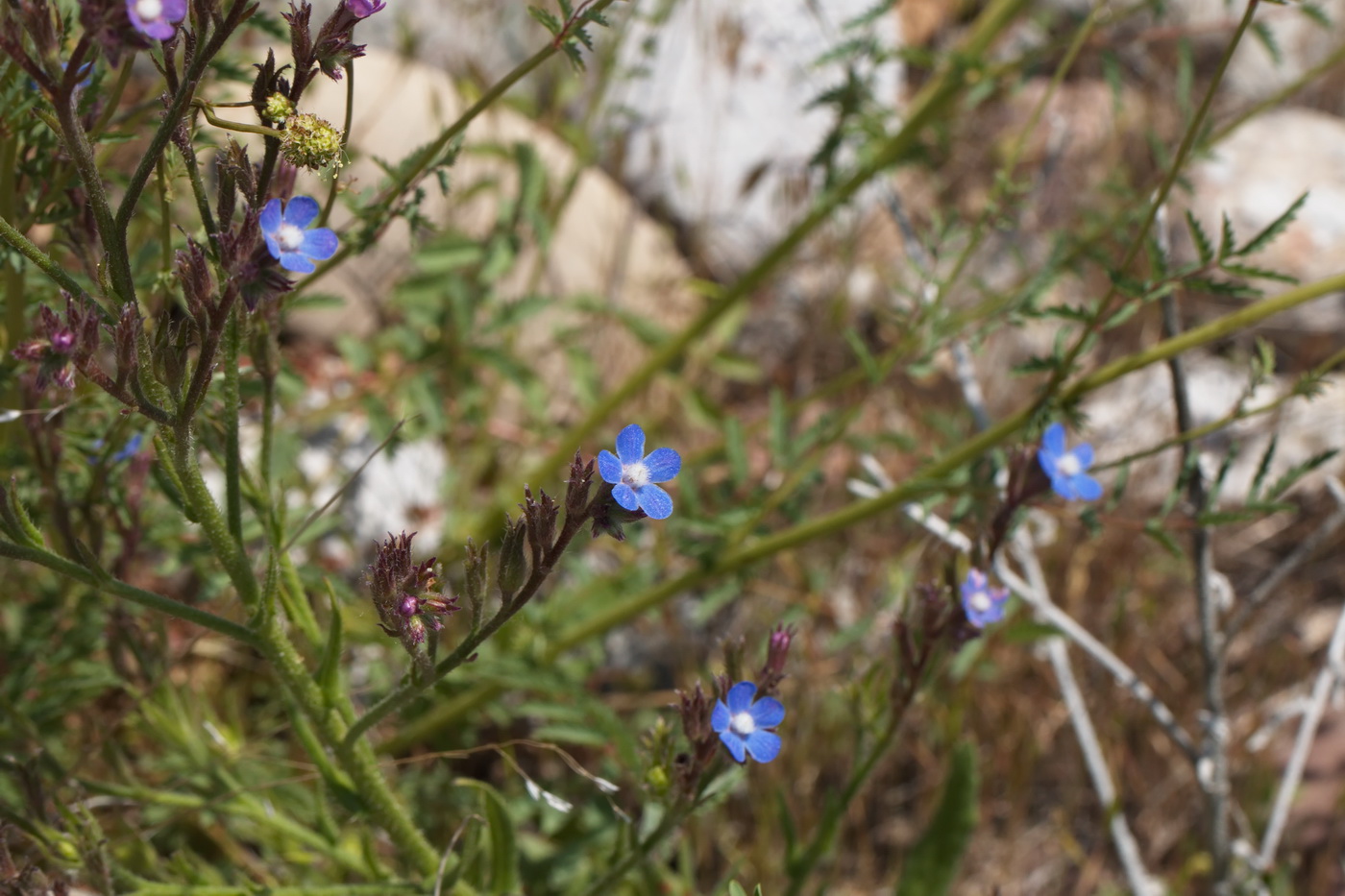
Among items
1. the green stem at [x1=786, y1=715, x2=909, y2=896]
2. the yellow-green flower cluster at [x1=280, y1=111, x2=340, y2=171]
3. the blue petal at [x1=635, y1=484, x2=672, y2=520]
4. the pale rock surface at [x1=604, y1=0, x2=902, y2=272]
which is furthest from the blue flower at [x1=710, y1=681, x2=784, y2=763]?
the pale rock surface at [x1=604, y1=0, x2=902, y2=272]

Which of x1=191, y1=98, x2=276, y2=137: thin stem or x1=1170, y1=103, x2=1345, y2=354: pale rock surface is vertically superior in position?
x1=1170, y1=103, x2=1345, y2=354: pale rock surface

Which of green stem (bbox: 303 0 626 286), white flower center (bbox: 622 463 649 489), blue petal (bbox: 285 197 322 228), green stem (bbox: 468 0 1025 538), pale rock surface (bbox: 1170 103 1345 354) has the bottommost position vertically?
white flower center (bbox: 622 463 649 489)

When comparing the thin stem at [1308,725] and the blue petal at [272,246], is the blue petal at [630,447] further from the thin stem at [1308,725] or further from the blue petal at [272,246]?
the thin stem at [1308,725]

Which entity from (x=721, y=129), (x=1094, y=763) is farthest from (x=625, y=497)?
(x=721, y=129)

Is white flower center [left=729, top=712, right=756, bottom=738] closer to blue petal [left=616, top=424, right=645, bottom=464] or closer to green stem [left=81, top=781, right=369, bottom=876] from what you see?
blue petal [left=616, top=424, right=645, bottom=464]

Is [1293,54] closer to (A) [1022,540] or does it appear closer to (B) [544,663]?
(A) [1022,540]

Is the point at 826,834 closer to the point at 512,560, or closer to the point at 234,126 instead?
the point at 512,560
